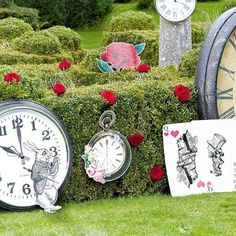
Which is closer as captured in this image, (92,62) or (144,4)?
(92,62)

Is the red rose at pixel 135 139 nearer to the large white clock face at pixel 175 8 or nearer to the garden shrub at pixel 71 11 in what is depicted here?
the large white clock face at pixel 175 8

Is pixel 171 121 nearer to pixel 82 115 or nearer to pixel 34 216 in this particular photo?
pixel 82 115

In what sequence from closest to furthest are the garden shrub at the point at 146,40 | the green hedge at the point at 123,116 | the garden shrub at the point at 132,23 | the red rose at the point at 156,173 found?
the green hedge at the point at 123,116, the red rose at the point at 156,173, the garden shrub at the point at 146,40, the garden shrub at the point at 132,23

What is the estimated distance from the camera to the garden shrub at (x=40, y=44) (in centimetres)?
1367

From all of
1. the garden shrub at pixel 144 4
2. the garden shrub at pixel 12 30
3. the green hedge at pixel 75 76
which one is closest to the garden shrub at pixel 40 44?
the garden shrub at pixel 12 30

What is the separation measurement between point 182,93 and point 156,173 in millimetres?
748

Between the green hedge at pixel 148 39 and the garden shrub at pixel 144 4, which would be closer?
the green hedge at pixel 148 39

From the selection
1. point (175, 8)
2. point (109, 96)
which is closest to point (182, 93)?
point (109, 96)

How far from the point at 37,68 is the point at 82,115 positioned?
378 cm

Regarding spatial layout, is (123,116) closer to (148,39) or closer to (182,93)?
(182,93)

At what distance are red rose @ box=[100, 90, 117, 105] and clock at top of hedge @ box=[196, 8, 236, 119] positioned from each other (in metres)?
0.84

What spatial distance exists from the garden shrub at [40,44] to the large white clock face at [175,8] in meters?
2.50

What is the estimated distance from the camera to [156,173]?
732cm

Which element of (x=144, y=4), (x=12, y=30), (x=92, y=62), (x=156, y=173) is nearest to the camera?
(x=156, y=173)
